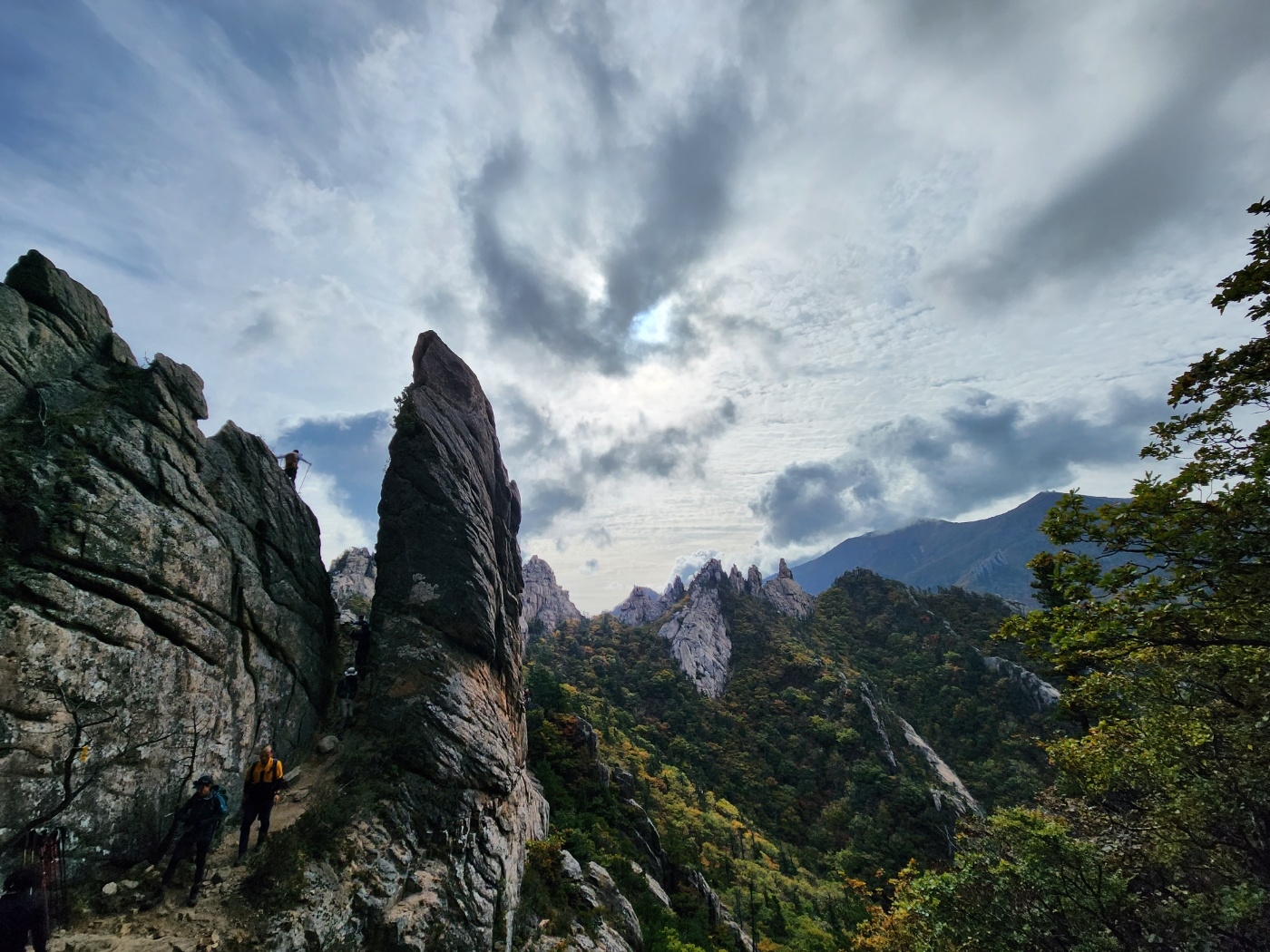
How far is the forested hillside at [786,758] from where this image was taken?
3531 cm

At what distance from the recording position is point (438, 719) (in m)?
17.3

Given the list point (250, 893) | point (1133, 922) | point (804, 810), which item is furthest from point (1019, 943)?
point (804, 810)

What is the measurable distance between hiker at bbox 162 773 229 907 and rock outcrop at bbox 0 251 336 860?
3.47ft

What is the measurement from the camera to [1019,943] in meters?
15.0

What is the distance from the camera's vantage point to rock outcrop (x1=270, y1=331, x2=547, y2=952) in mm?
12938

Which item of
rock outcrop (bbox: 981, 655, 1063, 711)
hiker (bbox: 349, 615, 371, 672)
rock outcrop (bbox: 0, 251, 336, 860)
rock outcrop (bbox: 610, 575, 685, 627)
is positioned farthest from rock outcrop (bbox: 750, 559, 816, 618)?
rock outcrop (bbox: 0, 251, 336, 860)

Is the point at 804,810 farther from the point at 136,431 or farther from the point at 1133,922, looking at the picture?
the point at 136,431

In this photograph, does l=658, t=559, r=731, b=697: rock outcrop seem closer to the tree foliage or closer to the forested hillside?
the forested hillside

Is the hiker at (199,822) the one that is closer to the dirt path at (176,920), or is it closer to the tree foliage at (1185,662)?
the dirt path at (176,920)

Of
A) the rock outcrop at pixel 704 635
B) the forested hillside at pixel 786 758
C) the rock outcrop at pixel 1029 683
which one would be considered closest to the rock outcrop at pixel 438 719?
the forested hillside at pixel 786 758

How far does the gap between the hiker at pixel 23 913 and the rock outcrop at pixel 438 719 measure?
3.96 m

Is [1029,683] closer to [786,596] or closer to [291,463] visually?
[786,596]

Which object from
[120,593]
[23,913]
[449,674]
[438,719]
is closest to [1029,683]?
[449,674]

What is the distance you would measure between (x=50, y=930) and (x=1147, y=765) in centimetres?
2382
